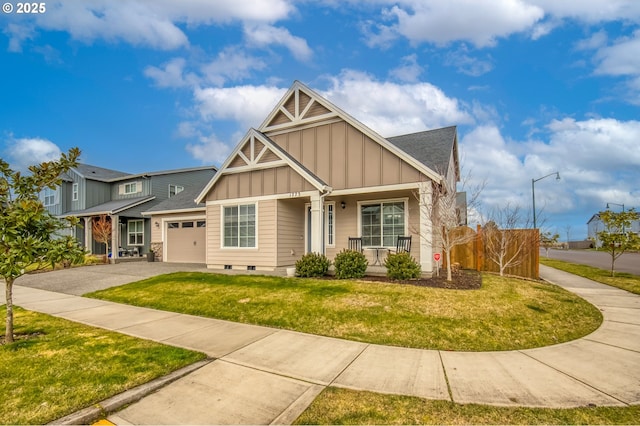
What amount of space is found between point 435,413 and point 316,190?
864 centimetres

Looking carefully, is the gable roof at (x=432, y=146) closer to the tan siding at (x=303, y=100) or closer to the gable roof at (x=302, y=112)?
the gable roof at (x=302, y=112)

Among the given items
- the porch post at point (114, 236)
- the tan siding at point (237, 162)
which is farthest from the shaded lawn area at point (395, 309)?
the porch post at point (114, 236)

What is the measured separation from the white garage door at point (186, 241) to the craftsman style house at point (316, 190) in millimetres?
3795

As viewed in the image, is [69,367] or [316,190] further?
[316,190]

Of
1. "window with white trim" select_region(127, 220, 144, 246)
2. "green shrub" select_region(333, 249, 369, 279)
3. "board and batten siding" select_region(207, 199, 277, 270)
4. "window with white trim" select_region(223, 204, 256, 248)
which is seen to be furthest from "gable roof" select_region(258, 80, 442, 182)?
"window with white trim" select_region(127, 220, 144, 246)

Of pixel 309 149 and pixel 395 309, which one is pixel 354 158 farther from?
pixel 395 309

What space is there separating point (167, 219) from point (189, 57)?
8746mm

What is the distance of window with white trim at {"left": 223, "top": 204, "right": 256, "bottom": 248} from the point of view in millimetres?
12383

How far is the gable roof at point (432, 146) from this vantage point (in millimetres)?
11705

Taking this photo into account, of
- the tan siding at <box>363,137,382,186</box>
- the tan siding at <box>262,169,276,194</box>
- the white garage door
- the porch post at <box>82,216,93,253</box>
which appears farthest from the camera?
the porch post at <box>82,216,93,253</box>

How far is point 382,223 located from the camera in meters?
11.8

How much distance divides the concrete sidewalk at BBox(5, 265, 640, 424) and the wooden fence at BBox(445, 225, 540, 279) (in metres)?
5.96

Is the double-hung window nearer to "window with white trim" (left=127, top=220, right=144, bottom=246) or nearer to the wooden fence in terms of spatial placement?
"window with white trim" (left=127, top=220, right=144, bottom=246)

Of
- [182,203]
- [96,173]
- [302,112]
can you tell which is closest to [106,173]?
[96,173]
